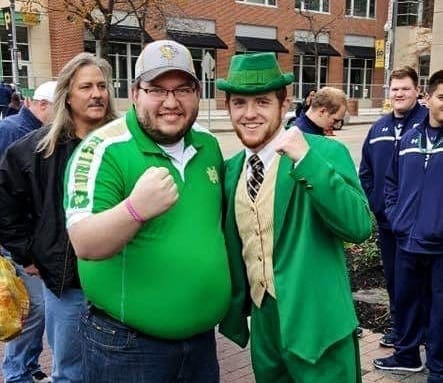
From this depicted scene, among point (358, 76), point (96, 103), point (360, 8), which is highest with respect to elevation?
point (360, 8)

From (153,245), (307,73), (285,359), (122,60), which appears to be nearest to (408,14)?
(307,73)

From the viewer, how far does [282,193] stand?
6.95ft

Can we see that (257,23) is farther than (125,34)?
Yes

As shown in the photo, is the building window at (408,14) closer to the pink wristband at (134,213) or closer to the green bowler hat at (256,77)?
the green bowler hat at (256,77)

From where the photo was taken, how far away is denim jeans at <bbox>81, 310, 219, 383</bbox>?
2.07 m

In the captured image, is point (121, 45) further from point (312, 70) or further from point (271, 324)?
point (271, 324)

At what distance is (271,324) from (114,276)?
0.67 meters

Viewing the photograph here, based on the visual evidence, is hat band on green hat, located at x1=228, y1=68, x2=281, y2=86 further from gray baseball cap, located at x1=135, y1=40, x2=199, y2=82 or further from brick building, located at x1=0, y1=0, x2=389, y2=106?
brick building, located at x1=0, y1=0, x2=389, y2=106

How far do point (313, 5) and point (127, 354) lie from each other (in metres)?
37.9

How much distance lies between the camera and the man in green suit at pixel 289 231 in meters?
2.08

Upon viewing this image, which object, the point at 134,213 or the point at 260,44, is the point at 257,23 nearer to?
the point at 260,44

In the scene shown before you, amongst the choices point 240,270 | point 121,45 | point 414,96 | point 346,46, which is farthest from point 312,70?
point 240,270

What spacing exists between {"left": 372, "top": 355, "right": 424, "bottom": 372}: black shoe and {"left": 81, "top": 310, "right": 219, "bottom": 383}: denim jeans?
86.9 inches

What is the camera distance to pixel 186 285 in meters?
2.04
